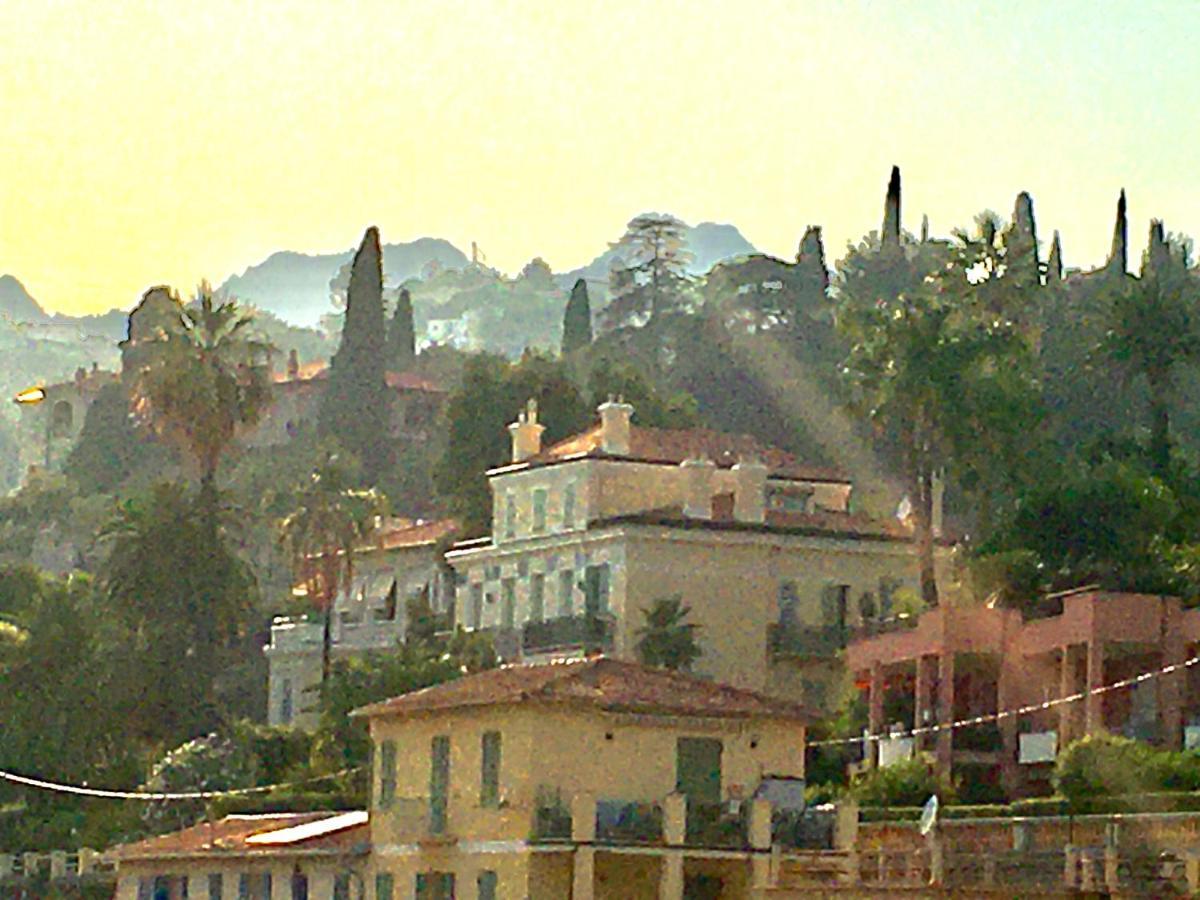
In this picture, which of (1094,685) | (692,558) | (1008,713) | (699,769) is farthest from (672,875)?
(692,558)

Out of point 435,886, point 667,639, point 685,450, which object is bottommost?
point 435,886

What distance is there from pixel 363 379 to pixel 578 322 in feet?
70.9

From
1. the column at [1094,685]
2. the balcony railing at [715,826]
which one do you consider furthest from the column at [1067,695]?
the balcony railing at [715,826]

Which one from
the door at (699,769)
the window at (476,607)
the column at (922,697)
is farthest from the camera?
the window at (476,607)

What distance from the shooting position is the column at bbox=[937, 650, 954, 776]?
72625 mm

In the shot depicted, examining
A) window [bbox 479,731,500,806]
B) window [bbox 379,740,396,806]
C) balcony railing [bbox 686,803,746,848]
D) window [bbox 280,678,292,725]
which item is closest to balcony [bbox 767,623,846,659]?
window [bbox 280,678,292,725]

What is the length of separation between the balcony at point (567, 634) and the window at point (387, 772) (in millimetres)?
28859

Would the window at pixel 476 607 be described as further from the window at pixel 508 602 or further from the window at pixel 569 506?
the window at pixel 569 506

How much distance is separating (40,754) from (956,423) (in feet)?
92.3

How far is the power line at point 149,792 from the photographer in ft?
267

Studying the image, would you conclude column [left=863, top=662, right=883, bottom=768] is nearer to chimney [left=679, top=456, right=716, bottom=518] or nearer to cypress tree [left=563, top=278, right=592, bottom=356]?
chimney [left=679, top=456, right=716, bottom=518]

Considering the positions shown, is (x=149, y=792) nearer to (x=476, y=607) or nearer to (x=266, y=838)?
(x=476, y=607)

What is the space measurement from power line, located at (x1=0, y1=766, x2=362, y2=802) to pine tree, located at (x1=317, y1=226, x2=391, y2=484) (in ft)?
187

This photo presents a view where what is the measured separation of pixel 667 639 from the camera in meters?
86.1
